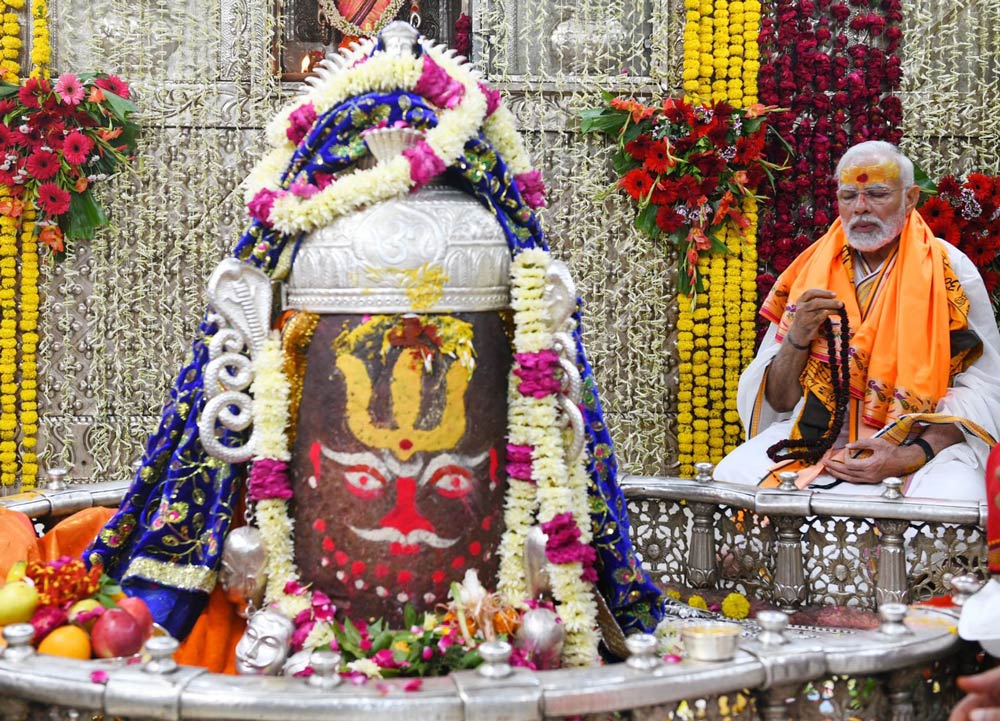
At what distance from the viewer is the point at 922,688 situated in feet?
8.61

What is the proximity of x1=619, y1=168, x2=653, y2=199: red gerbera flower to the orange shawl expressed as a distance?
5.23 ft

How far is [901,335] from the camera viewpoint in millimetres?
4438

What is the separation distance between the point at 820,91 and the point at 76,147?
3.89 metres

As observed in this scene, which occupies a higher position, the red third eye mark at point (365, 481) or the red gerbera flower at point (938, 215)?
the red gerbera flower at point (938, 215)

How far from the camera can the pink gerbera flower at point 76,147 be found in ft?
19.5

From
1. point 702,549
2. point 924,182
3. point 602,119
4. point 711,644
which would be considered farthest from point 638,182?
point 711,644

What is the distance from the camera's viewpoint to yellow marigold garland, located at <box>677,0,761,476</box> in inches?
243

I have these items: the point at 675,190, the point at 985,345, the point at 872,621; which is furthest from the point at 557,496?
the point at 675,190

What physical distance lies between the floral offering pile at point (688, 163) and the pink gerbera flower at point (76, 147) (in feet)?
8.44

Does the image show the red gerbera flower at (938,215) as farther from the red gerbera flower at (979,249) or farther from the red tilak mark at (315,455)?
A: the red tilak mark at (315,455)

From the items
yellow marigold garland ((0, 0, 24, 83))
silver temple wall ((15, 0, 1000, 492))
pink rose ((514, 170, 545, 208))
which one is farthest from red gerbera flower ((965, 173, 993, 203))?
yellow marigold garland ((0, 0, 24, 83))

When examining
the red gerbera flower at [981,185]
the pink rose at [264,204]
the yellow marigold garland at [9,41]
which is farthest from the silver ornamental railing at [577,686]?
the yellow marigold garland at [9,41]

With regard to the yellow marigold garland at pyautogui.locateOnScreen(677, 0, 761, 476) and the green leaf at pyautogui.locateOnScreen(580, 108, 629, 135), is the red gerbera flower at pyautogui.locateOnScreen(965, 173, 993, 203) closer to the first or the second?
the yellow marigold garland at pyautogui.locateOnScreen(677, 0, 761, 476)

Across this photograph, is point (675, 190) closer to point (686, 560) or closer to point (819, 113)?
point (819, 113)
